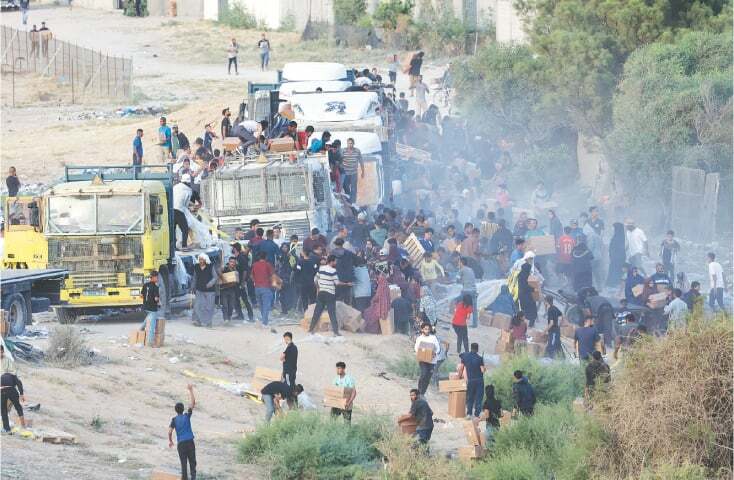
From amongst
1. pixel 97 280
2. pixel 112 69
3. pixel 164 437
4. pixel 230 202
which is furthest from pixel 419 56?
pixel 164 437

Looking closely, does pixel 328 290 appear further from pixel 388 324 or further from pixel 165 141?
pixel 165 141

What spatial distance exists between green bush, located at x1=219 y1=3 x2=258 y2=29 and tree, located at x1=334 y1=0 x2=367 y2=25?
4.50 meters

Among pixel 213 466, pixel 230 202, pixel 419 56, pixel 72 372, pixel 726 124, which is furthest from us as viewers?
pixel 419 56

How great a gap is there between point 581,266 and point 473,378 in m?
7.09

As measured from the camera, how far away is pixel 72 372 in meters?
20.4

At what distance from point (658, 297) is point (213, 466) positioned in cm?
901

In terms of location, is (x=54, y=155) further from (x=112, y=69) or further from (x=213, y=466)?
(x=213, y=466)

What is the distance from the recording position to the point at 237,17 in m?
66.3

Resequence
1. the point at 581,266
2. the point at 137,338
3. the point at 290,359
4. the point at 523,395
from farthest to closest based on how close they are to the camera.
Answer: the point at 581,266 → the point at 137,338 → the point at 290,359 → the point at 523,395

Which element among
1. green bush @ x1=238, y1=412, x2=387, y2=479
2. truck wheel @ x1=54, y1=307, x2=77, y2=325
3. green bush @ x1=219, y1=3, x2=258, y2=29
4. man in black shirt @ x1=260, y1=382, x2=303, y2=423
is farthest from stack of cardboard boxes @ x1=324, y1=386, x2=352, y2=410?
green bush @ x1=219, y1=3, x2=258, y2=29

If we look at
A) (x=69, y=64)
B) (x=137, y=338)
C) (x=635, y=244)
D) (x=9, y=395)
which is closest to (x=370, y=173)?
(x=635, y=244)

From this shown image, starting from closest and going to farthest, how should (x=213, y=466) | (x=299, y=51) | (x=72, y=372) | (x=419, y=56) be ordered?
(x=213, y=466), (x=72, y=372), (x=419, y=56), (x=299, y=51)

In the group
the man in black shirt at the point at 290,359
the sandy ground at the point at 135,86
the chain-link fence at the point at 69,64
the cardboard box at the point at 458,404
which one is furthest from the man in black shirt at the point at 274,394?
the chain-link fence at the point at 69,64

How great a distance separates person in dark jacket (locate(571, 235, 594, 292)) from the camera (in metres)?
27.0
